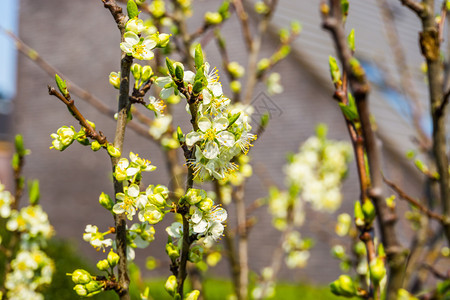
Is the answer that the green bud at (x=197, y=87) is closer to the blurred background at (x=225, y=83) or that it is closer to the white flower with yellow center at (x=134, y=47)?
the white flower with yellow center at (x=134, y=47)

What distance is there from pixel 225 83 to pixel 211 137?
438 cm

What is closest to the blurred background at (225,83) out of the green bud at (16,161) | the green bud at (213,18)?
the green bud at (213,18)

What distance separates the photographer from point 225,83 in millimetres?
4973

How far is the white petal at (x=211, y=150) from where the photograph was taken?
0.65 metres

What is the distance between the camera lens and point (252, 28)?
6.72m

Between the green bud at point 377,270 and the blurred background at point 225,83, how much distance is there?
4.12 metres

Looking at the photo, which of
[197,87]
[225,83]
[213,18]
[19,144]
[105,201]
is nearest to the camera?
[197,87]

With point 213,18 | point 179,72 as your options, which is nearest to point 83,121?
point 179,72

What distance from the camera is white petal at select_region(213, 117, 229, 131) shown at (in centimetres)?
67

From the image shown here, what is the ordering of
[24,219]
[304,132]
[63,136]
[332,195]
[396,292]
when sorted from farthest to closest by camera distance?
1. [304,132]
2. [332,195]
3. [24,219]
4. [63,136]
5. [396,292]

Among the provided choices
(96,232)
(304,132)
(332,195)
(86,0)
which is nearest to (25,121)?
(86,0)

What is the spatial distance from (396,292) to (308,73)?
6.04m

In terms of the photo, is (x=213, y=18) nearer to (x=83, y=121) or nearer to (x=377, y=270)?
(x=83, y=121)

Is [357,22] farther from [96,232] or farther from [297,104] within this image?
[96,232]
